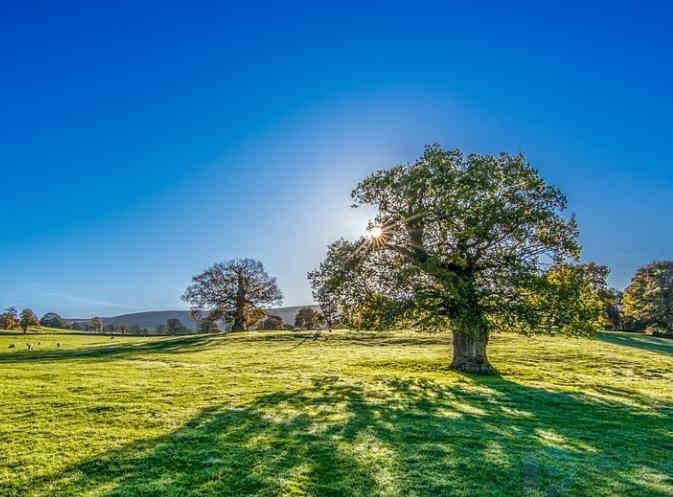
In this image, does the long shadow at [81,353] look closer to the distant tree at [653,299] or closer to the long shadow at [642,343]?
the long shadow at [642,343]

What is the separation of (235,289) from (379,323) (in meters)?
46.9

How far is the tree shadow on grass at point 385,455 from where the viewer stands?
6.81 meters

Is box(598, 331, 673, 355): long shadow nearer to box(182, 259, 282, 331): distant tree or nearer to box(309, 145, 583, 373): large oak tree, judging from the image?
box(309, 145, 583, 373): large oak tree

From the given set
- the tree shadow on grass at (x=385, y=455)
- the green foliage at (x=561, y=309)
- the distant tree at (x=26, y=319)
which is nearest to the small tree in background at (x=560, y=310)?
the green foliage at (x=561, y=309)

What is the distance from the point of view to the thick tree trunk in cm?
2345

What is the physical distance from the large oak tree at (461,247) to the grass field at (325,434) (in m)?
3.71

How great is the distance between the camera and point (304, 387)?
16953 mm

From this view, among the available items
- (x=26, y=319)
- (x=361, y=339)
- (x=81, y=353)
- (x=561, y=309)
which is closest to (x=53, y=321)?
(x=26, y=319)

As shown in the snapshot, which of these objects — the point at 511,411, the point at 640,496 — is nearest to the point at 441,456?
the point at 640,496

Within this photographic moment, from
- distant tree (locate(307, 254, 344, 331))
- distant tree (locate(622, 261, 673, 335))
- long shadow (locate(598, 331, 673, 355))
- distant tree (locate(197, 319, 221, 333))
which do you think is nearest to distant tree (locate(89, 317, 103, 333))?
distant tree (locate(197, 319, 221, 333))

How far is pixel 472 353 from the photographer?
23.9 metres

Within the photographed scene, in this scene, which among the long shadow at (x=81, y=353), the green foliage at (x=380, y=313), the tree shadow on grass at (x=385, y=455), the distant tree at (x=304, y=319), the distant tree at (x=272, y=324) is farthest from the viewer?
the distant tree at (x=272, y=324)

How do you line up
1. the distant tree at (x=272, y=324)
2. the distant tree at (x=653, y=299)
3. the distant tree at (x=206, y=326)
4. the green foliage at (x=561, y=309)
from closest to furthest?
A: the green foliage at (x=561, y=309) < the distant tree at (x=653, y=299) < the distant tree at (x=206, y=326) < the distant tree at (x=272, y=324)

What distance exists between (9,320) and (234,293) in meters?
42.8
